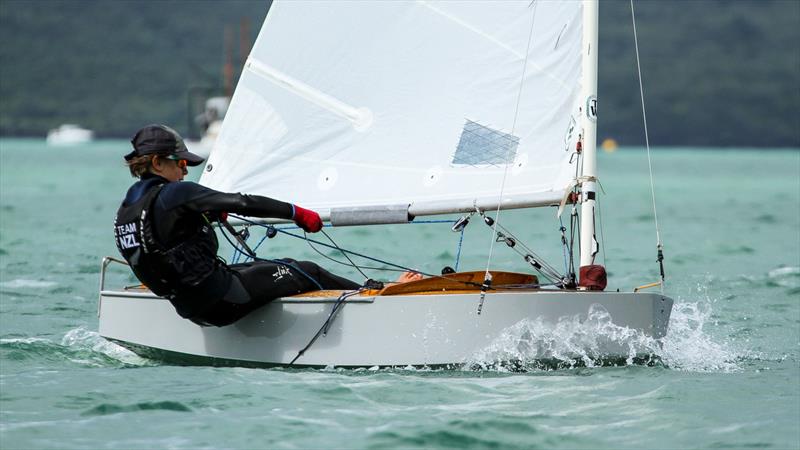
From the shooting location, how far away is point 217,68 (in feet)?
579

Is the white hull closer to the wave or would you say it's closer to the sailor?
the sailor

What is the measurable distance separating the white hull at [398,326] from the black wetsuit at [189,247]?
0.20 metres

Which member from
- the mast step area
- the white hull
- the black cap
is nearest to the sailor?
the black cap

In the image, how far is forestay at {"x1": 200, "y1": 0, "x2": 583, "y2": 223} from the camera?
798 centimetres

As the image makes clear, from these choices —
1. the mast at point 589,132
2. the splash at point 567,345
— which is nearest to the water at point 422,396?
the splash at point 567,345

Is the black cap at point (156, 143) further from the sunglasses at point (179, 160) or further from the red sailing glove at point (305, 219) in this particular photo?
the red sailing glove at point (305, 219)

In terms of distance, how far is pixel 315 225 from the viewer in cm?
716

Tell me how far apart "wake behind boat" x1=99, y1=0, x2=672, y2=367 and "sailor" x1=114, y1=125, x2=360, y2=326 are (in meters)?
0.23

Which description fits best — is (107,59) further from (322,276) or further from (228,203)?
(228,203)

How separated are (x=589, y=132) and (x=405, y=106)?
1295mm

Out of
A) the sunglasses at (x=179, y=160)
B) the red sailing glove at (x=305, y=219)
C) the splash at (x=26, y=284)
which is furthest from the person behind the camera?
the splash at (x=26, y=284)

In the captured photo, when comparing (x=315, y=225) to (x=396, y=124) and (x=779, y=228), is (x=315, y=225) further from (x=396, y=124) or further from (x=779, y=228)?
(x=779, y=228)

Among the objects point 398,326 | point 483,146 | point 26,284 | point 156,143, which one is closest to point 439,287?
point 398,326

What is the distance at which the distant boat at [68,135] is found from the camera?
148 meters
